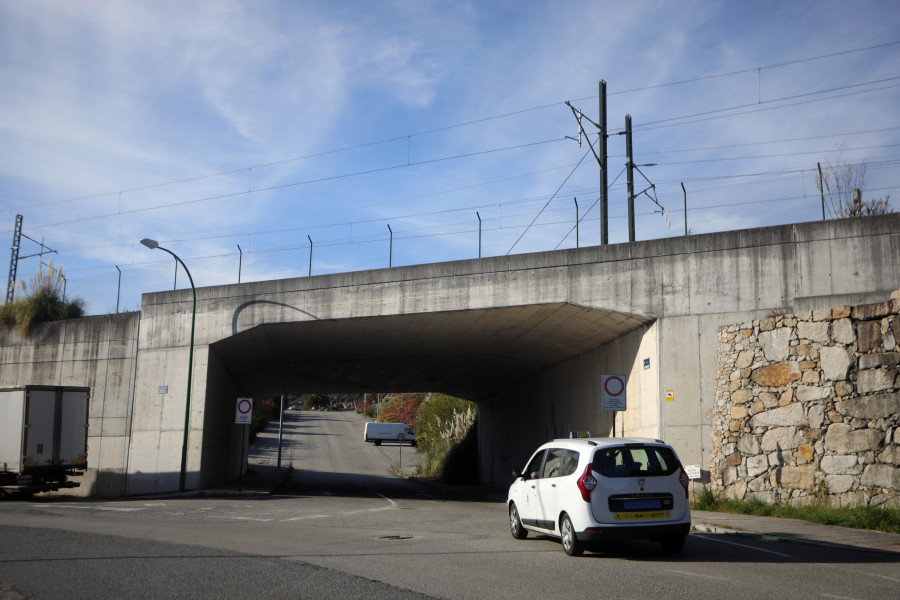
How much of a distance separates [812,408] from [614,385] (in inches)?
160

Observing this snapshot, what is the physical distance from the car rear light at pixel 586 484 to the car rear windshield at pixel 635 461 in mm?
137

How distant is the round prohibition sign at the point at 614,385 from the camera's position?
17.3 m

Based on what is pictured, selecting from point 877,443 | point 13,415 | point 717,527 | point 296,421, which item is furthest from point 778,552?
point 296,421

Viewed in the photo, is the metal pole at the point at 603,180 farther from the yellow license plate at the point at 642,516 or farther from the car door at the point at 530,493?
the yellow license plate at the point at 642,516

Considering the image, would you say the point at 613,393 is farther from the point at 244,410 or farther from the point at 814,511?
the point at 244,410

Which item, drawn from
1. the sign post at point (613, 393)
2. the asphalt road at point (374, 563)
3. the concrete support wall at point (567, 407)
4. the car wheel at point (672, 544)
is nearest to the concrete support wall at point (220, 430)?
the asphalt road at point (374, 563)

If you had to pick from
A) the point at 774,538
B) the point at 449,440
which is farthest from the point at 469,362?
A: the point at 774,538

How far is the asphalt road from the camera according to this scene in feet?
25.3

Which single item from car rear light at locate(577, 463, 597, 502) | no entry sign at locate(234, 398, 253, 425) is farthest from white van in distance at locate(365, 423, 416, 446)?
car rear light at locate(577, 463, 597, 502)

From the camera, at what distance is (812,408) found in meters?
16.1

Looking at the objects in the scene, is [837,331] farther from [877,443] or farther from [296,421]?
[296,421]

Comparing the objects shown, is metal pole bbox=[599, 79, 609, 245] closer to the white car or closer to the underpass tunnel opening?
the underpass tunnel opening

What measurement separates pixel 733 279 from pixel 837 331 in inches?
128

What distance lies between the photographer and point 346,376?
35375 millimetres
